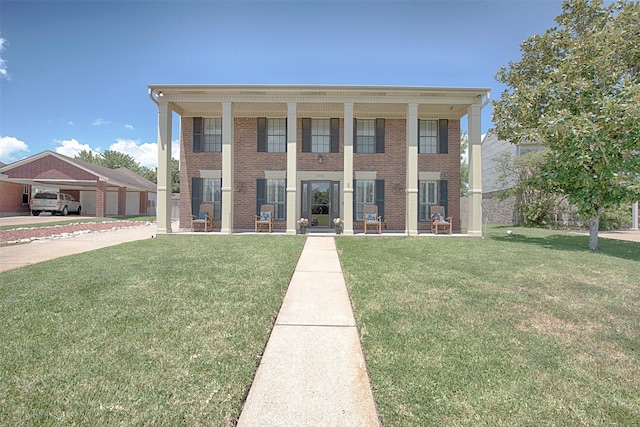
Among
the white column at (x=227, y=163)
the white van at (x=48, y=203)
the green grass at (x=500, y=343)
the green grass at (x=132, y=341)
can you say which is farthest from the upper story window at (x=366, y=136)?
the white van at (x=48, y=203)

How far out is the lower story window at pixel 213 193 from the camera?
13.0 meters

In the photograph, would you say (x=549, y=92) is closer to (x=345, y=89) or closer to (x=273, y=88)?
(x=345, y=89)

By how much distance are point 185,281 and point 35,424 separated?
2933mm

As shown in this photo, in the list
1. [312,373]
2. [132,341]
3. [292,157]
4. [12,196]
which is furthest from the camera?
[12,196]

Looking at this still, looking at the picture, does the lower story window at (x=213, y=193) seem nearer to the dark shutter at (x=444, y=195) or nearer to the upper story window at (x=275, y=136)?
the upper story window at (x=275, y=136)

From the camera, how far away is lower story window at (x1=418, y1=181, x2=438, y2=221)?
13164 millimetres

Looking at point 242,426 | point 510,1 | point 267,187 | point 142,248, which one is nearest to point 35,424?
point 242,426

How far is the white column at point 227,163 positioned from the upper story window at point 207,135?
85.8 inches

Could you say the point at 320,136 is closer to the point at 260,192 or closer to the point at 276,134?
the point at 276,134

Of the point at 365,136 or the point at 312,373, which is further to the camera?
the point at 365,136

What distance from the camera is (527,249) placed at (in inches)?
326

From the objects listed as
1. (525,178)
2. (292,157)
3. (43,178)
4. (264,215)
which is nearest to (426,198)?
(292,157)

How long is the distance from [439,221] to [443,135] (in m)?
3.87

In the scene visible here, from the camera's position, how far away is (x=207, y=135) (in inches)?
515
